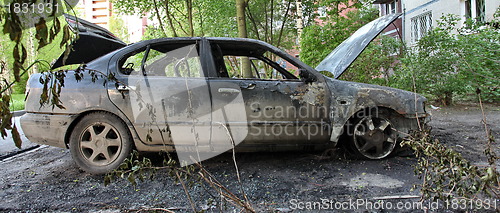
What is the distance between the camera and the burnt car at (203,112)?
10.8 feet

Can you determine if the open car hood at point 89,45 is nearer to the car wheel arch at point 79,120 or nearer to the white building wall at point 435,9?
the car wheel arch at point 79,120

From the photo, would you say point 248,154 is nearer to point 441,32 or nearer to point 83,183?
point 83,183

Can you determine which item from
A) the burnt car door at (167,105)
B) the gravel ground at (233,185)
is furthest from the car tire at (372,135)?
the burnt car door at (167,105)

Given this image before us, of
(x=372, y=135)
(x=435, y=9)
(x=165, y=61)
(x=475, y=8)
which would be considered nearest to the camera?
(x=372, y=135)

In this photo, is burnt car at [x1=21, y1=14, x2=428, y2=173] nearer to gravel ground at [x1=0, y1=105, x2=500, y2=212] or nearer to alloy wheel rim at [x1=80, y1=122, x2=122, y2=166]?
alloy wheel rim at [x1=80, y1=122, x2=122, y2=166]

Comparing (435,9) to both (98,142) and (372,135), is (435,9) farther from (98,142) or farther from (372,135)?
(98,142)

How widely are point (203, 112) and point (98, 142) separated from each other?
4.08 ft

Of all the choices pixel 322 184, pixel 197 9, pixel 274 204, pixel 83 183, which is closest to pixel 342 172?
pixel 322 184

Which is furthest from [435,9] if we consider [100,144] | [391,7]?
[100,144]

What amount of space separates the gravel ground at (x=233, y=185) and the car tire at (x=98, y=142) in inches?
6.7

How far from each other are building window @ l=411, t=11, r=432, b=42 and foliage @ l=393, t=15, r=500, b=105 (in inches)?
288

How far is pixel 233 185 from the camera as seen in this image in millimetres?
2947

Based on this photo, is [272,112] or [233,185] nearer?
[233,185]

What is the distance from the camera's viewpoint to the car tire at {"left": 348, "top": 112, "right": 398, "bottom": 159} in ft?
11.8
